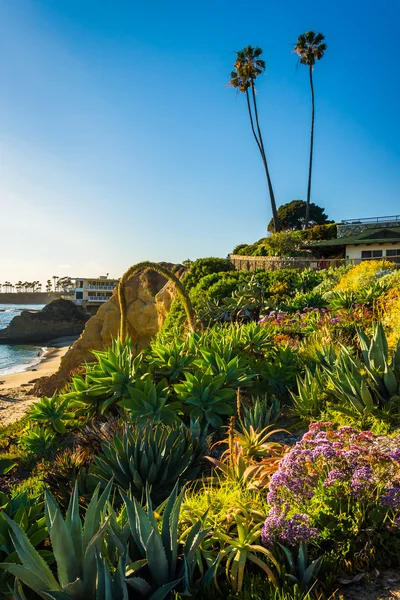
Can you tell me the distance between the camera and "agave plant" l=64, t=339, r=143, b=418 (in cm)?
621

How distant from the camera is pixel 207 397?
566 cm

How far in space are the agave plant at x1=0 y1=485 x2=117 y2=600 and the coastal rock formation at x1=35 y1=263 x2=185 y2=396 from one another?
55.1 feet

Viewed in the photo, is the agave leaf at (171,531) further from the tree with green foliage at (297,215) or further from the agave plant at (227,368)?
the tree with green foliage at (297,215)

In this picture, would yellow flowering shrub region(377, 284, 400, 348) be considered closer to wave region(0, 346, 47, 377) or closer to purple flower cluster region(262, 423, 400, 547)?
purple flower cluster region(262, 423, 400, 547)

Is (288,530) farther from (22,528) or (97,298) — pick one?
(97,298)

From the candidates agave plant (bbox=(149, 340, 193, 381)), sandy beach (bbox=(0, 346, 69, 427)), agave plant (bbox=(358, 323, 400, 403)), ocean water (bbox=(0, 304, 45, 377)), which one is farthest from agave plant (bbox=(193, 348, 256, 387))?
ocean water (bbox=(0, 304, 45, 377))

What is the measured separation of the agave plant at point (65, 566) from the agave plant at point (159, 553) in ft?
0.63

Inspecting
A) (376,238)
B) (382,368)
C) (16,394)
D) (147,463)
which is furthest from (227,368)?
(376,238)

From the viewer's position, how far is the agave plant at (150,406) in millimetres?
5445

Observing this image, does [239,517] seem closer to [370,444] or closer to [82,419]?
[370,444]

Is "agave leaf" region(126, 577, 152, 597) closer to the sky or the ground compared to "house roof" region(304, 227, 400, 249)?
closer to the ground

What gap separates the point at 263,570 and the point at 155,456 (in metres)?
A: 1.57

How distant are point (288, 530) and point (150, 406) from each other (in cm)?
289

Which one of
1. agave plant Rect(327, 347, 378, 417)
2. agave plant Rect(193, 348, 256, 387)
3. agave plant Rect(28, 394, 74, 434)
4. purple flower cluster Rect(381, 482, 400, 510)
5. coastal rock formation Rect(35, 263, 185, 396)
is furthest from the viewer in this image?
coastal rock formation Rect(35, 263, 185, 396)
